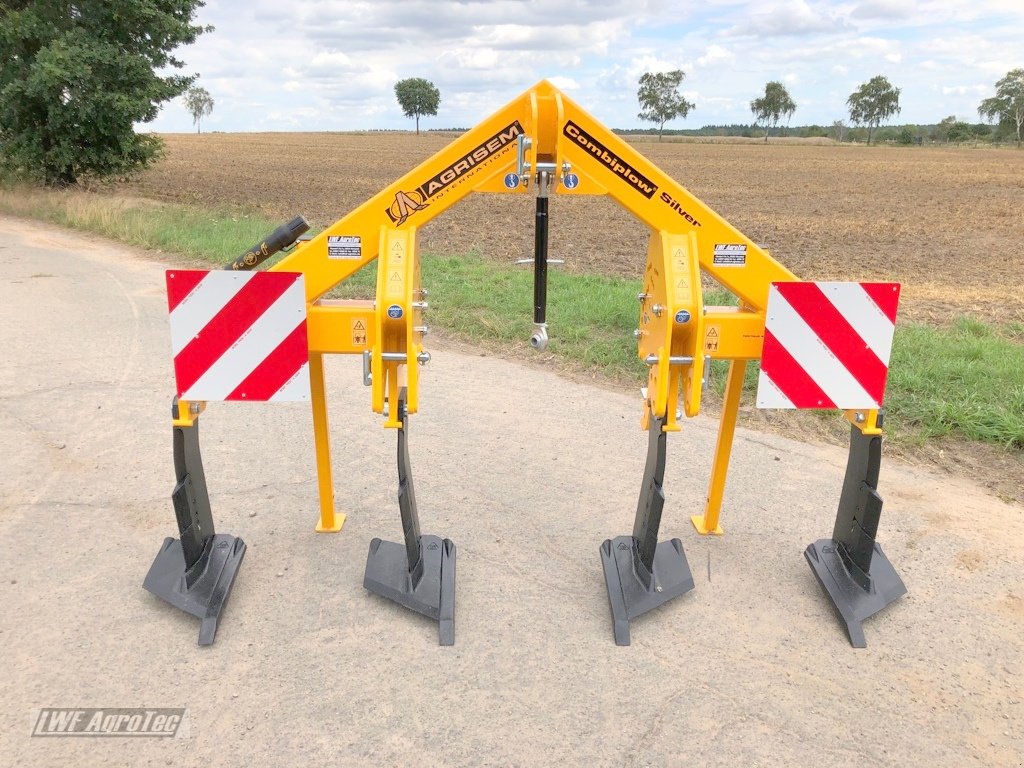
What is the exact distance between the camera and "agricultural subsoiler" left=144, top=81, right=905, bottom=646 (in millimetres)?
2799

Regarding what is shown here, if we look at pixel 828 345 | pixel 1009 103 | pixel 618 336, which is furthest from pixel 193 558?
pixel 1009 103

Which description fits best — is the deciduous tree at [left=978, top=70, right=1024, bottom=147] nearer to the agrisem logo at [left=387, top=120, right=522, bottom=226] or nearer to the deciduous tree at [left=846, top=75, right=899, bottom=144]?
the deciduous tree at [left=846, top=75, right=899, bottom=144]

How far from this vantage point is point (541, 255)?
2.86m

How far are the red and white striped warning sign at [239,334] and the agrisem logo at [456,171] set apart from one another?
1.64 ft

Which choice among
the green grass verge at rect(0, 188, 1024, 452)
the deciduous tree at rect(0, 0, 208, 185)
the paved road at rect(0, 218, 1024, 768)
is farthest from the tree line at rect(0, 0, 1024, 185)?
the paved road at rect(0, 218, 1024, 768)

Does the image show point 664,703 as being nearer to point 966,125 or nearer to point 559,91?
point 559,91

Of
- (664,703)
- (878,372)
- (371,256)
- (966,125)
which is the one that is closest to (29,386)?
(371,256)

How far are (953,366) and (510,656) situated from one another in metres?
4.36

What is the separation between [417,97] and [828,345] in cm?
9875

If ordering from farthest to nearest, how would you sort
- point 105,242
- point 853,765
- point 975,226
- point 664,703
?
point 975,226 → point 105,242 → point 664,703 → point 853,765

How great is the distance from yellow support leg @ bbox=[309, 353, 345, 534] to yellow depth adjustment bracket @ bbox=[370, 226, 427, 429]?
0.56 meters

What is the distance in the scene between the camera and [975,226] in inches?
645

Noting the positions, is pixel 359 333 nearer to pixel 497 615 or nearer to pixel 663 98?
pixel 497 615

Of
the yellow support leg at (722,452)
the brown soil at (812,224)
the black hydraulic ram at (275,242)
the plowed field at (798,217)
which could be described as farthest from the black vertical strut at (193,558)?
the plowed field at (798,217)
